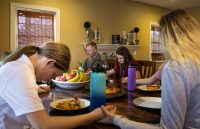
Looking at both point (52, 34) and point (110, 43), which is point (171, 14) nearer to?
point (52, 34)

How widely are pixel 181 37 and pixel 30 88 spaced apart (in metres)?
0.71

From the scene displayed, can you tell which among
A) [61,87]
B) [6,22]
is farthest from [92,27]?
[61,87]

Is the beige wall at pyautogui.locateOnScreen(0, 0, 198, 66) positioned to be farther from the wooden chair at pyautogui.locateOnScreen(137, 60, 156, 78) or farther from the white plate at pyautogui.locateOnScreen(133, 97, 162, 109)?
the white plate at pyautogui.locateOnScreen(133, 97, 162, 109)

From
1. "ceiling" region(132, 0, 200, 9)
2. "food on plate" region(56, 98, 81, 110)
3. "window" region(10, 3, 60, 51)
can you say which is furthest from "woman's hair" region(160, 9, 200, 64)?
"ceiling" region(132, 0, 200, 9)

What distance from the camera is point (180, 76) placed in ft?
2.86

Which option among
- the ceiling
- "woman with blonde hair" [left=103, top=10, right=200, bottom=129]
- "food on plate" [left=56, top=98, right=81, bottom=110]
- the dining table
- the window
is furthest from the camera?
the ceiling

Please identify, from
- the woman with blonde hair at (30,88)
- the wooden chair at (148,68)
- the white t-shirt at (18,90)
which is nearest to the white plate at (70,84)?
the woman with blonde hair at (30,88)

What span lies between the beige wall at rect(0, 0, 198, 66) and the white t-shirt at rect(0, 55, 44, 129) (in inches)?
121

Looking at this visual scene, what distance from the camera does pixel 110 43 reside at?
5.14 m

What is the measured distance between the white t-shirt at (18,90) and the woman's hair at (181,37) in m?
0.64

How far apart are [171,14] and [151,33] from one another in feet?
17.0

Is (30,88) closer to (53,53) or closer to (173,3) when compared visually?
(53,53)

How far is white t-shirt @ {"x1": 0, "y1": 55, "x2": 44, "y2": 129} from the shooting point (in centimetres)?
91

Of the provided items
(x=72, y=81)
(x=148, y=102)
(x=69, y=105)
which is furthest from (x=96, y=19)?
(x=69, y=105)
